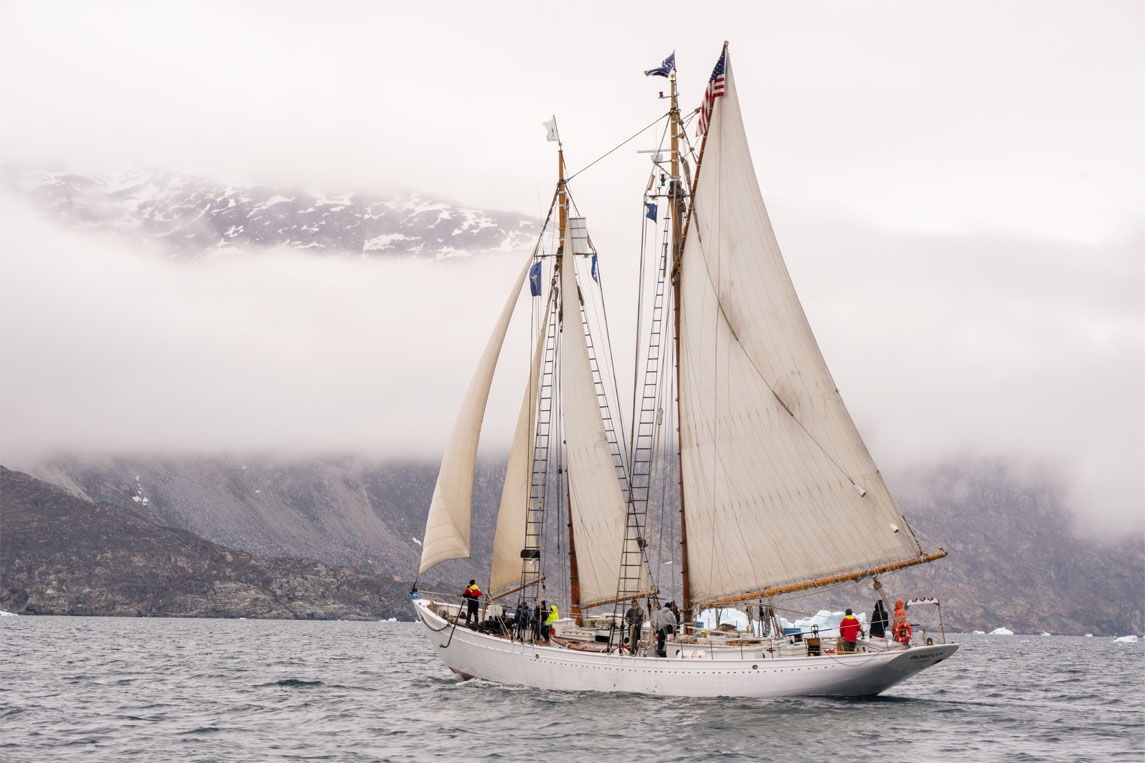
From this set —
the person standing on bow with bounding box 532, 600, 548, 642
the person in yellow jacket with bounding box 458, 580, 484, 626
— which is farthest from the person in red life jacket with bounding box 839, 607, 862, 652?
the person in yellow jacket with bounding box 458, 580, 484, 626

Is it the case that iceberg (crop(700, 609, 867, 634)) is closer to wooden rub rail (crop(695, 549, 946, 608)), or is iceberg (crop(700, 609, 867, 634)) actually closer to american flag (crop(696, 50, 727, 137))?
wooden rub rail (crop(695, 549, 946, 608))

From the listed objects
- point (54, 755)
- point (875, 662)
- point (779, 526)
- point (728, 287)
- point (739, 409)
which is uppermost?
point (728, 287)

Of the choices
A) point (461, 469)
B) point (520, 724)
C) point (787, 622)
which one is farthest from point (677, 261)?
point (787, 622)

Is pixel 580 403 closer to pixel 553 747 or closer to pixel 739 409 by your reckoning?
pixel 739 409

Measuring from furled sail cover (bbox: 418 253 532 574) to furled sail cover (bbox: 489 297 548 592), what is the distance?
7.38 feet

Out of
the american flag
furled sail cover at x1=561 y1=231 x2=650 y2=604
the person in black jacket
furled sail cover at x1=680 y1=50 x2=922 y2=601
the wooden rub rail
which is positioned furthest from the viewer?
furled sail cover at x1=561 y1=231 x2=650 y2=604

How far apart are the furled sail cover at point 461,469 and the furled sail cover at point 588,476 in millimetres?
3505

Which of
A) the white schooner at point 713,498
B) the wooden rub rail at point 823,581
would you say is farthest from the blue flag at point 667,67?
the wooden rub rail at point 823,581

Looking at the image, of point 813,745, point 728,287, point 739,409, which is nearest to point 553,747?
point 813,745

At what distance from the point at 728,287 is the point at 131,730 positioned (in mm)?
28957

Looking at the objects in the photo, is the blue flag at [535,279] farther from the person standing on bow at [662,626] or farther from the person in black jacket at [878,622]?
the person in black jacket at [878,622]

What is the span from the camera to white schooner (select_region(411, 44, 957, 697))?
151ft

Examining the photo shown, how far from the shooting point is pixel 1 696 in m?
52.5

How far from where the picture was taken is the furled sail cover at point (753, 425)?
4584 cm
